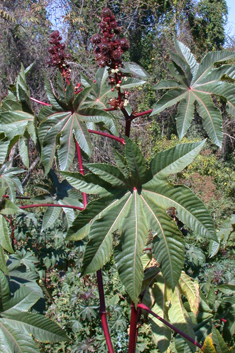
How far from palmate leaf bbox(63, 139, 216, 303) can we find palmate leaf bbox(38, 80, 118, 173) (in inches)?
7.8

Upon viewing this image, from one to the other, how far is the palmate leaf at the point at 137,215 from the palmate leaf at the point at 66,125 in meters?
0.20

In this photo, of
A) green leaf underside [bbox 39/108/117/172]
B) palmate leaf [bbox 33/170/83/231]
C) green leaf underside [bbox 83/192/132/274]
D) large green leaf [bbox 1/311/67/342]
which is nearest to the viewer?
green leaf underside [bbox 83/192/132/274]

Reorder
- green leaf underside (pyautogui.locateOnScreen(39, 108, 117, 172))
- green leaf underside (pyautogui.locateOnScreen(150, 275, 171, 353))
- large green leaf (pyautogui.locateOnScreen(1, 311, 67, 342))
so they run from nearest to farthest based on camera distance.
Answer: large green leaf (pyautogui.locateOnScreen(1, 311, 67, 342)) → green leaf underside (pyautogui.locateOnScreen(39, 108, 117, 172)) → green leaf underside (pyautogui.locateOnScreen(150, 275, 171, 353))

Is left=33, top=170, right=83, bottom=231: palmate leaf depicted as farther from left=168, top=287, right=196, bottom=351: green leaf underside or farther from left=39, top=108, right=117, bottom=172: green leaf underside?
left=168, top=287, right=196, bottom=351: green leaf underside

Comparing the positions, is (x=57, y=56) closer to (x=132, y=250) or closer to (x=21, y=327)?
(x=132, y=250)

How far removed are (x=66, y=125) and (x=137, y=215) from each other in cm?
39

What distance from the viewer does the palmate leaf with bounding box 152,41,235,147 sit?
986 millimetres

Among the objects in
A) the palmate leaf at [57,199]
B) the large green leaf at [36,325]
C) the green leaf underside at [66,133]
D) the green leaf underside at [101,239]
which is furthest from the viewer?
the palmate leaf at [57,199]

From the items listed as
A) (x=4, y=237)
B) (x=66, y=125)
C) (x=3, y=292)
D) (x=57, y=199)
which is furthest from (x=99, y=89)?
(x=3, y=292)

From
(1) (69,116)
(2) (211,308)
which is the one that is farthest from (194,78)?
(2) (211,308)

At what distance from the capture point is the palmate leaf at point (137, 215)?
746 millimetres

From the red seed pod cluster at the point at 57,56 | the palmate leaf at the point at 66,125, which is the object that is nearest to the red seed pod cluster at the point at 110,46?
the palmate leaf at the point at 66,125

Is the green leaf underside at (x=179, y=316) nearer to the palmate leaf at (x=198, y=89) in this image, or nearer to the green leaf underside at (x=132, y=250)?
the green leaf underside at (x=132, y=250)

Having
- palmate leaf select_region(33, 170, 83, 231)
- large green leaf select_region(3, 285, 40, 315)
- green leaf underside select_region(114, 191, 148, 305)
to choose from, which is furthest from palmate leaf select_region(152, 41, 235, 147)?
large green leaf select_region(3, 285, 40, 315)
